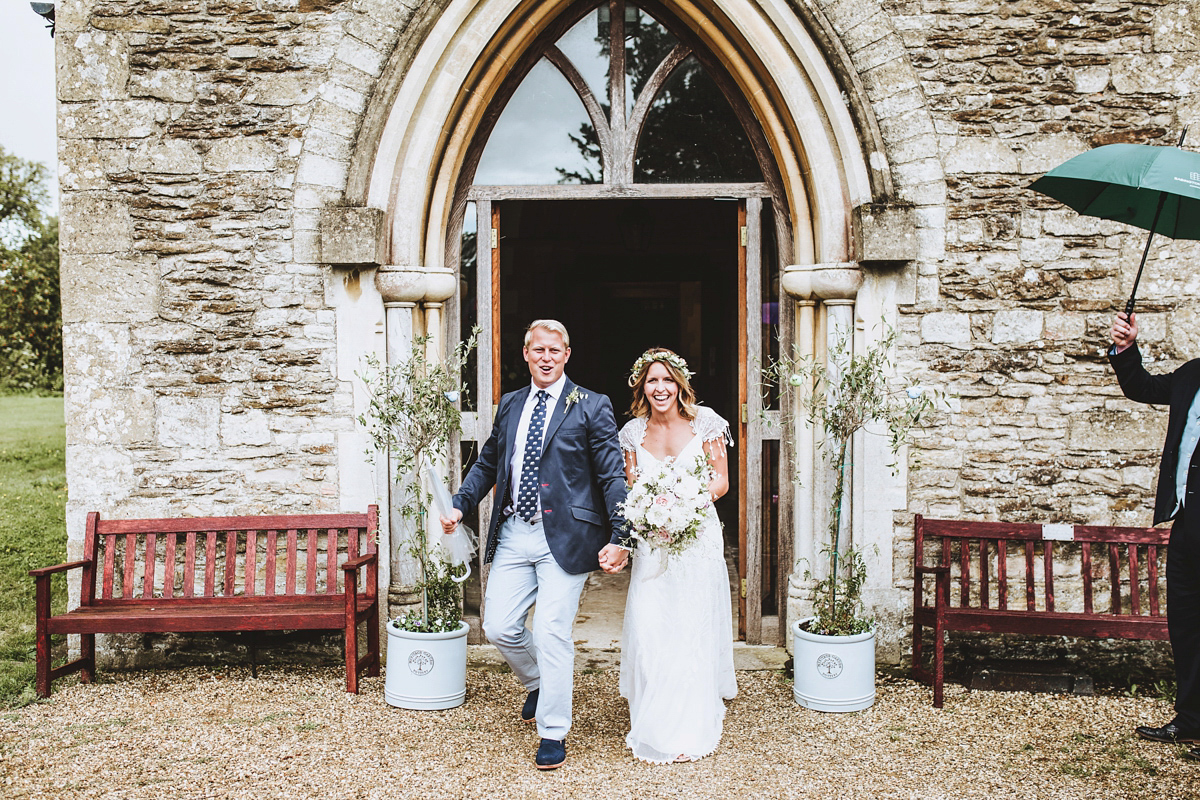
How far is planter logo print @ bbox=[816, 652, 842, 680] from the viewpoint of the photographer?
13.0ft

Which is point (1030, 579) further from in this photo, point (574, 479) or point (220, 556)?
point (220, 556)

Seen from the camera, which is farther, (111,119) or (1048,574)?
(111,119)

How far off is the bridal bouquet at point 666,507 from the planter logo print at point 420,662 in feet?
3.88

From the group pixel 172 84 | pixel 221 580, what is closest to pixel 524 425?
pixel 221 580

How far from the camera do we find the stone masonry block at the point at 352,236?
4.43 m

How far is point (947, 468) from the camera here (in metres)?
4.52

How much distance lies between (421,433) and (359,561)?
67cm

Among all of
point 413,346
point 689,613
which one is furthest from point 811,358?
point 413,346

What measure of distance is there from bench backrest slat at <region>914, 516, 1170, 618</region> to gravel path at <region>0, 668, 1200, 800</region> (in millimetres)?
488

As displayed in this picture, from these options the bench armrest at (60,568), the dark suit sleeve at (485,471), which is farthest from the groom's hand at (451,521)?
the bench armrest at (60,568)

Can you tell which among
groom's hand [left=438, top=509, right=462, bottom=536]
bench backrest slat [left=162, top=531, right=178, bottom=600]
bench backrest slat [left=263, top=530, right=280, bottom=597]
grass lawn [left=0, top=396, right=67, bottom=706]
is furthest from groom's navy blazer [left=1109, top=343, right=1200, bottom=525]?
grass lawn [left=0, top=396, right=67, bottom=706]

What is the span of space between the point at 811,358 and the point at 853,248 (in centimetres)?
59

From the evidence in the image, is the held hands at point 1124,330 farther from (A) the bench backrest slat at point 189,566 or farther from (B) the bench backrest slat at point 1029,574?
(A) the bench backrest slat at point 189,566

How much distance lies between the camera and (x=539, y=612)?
3.45m
